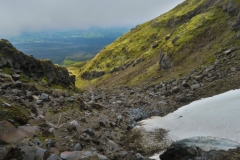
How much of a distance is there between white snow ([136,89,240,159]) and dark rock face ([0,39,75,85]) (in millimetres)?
21226

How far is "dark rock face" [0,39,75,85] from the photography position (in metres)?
33.9

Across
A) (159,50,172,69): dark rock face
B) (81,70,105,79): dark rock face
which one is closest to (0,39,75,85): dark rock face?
(159,50,172,69): dark rock face

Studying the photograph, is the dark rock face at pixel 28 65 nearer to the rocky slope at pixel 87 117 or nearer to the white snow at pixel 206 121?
the rocky slope at pixel 87 117

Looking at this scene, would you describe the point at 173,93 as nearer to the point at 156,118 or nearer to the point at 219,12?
the point at 156,118

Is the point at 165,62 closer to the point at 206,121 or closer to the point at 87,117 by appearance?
the point at 87,117

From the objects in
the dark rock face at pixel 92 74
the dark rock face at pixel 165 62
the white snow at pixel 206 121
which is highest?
the dark rock face at pixel 165 62

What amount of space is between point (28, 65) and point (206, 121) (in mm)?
28616

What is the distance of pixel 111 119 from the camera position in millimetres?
26750

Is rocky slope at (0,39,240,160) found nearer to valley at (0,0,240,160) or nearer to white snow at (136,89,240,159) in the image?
valley at (0,0,240,160)

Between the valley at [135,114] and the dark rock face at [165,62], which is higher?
the dark rock face at [165,62]

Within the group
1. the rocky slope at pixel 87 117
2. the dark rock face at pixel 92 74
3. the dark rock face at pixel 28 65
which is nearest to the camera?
the rocky slope at pixel 87 117

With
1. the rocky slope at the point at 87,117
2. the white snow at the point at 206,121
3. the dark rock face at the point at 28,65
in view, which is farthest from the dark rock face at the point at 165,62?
the white snow at the point at 206,121

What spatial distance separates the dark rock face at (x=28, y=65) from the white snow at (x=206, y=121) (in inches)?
836

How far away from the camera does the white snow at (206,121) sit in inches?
713
